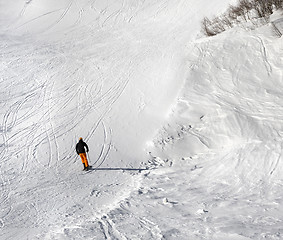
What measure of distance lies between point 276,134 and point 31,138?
1141cm

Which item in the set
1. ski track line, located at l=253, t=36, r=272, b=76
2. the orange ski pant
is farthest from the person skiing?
ski track line, located at l=253, t=36, r=272, b=76

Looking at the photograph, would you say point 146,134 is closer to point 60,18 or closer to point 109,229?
point 109,229

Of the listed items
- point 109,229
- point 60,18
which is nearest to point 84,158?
point 109,229

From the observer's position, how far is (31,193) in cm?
1344

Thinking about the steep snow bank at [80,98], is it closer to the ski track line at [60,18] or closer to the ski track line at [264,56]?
the ski track line at [60,18]

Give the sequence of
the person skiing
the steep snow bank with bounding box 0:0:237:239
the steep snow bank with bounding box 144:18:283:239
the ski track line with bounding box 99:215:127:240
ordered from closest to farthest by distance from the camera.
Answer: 1. the ski track line with bounding box 99:215:127:240
2. the steep snow bank with bounding box 144:18:283:239
3. the steep snow bank with bounding box 0:0:237:239
4. the person skiing

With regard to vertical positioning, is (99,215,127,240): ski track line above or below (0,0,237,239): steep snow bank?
below

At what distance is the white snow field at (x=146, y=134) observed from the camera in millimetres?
10805

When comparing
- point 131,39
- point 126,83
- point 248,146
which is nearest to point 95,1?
point 131,39

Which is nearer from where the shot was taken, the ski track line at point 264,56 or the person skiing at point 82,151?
the person skiing at point 82,151

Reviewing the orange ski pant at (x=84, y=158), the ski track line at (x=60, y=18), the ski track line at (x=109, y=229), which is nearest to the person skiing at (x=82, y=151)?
the orange ski pant at (x=84, y=158)

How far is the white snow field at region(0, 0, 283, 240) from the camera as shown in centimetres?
1080

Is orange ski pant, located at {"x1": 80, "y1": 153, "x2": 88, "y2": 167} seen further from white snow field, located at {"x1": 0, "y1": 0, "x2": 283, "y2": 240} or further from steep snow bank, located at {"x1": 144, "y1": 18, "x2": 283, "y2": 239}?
steep snow bank, located at {"x1": 144, "y1": 18, "x2": 283, "y2": 239}

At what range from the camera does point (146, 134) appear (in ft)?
55.9
